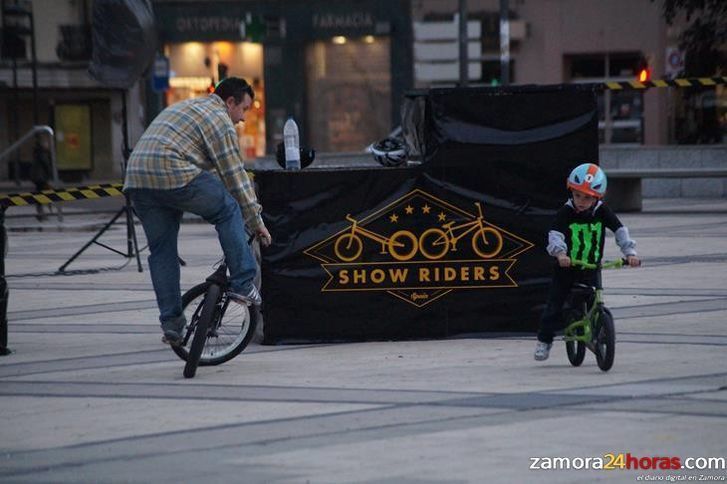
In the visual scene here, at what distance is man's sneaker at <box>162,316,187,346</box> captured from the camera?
364 inches

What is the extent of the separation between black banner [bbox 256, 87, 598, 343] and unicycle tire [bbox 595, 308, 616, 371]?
5.44 ft

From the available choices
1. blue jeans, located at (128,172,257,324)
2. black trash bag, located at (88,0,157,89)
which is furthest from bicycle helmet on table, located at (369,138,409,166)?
black trash bag, located at (88,0,157,89)

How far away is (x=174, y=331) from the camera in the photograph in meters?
9.27

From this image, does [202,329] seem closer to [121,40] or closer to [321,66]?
[121,40]

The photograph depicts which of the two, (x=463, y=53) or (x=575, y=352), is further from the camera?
(x=463, y=53)

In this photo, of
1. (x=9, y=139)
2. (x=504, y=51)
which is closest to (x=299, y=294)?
(x=504, y=51)

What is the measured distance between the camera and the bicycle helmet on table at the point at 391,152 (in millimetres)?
11703

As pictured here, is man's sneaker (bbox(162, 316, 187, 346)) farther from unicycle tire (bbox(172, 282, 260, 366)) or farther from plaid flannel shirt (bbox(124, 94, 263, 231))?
plaid flannel shirt (bbox(124, 94, 263, 231))

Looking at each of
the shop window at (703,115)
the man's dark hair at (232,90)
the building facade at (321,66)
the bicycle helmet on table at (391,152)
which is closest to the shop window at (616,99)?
the building facade at (321,66)

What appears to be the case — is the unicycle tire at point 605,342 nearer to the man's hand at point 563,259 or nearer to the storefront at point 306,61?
the man's hand at point 563,259

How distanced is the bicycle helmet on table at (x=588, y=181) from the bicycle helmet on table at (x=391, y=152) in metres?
2.64

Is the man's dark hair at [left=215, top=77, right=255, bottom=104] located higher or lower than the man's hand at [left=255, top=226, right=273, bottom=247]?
higher
